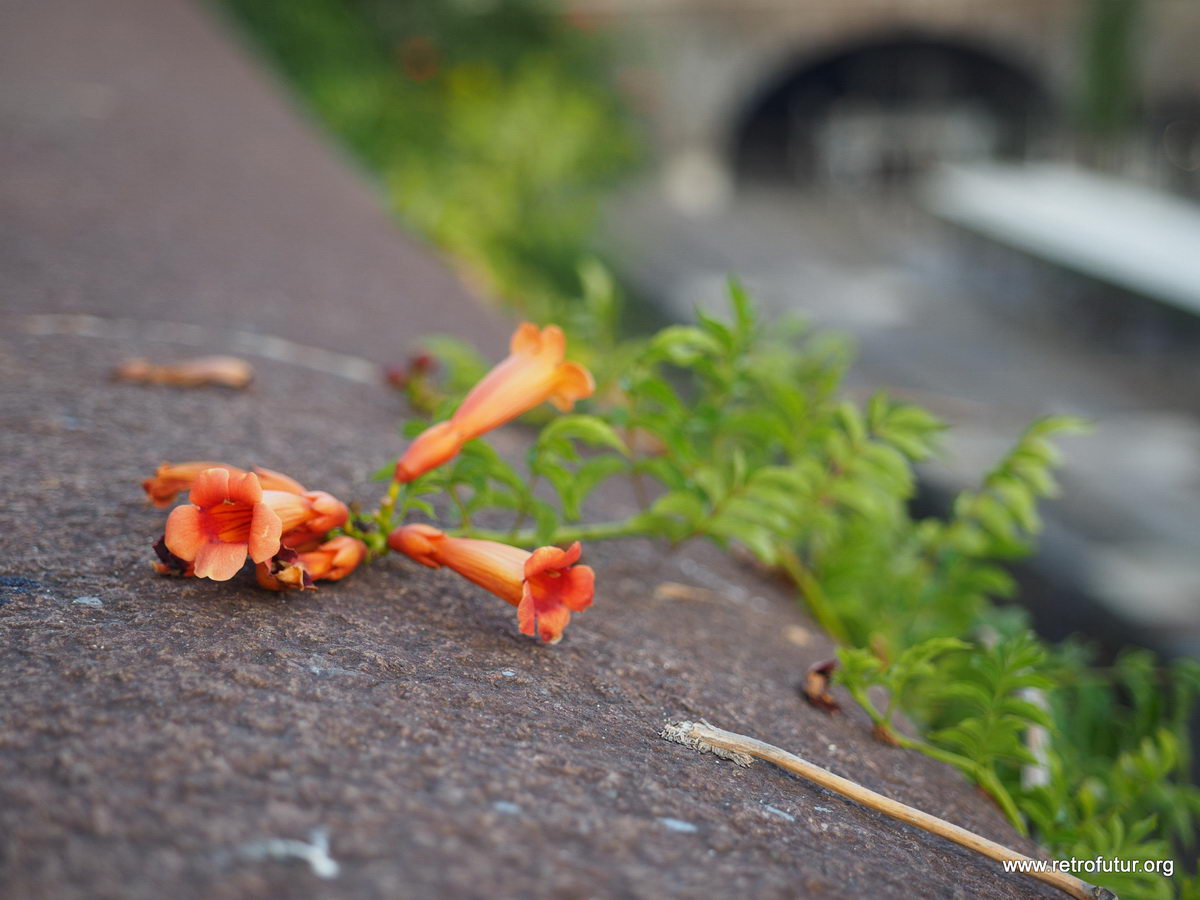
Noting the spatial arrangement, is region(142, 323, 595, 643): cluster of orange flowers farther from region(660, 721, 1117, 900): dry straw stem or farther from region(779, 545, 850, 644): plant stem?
region(779, 545, 850, 644): plant stem

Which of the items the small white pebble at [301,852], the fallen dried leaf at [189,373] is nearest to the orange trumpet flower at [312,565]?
the small white pebble at [301,852]

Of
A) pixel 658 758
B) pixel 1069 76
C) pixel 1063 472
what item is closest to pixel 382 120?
pixel 1063 472

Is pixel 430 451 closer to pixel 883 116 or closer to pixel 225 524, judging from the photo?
pixel 225 524

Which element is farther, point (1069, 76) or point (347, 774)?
point (1069, 76)

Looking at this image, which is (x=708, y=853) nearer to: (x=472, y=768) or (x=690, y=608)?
(x=472, y=768)

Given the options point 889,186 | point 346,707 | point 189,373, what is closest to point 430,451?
point 346,707
